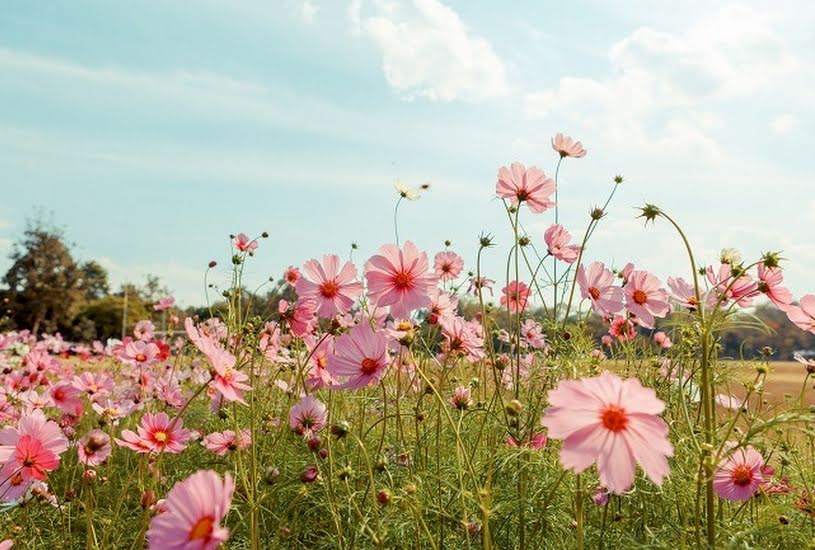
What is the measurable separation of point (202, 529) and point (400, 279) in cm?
71

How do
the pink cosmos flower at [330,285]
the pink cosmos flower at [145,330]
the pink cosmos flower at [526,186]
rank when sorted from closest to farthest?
the pink cosmos flower at [330,285] < the pink cosmos flower at [526,186] < the pink cosmos flower at [145,330]

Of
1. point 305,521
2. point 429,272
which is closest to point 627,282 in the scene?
point 429,272

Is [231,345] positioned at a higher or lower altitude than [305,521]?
higher

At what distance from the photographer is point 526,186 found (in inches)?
66.6

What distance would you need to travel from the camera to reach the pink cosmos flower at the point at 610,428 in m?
0.76

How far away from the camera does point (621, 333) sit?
239 cm

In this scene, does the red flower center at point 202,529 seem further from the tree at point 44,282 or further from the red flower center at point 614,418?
the tree at point 44,282

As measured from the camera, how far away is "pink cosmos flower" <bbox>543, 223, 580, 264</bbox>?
1809 millimetres

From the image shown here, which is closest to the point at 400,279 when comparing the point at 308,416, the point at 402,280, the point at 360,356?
the point at 402,280

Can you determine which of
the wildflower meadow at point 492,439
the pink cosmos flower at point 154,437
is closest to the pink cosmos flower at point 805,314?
the wildflower meadow at point 492,439

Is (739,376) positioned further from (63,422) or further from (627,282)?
(63,422)

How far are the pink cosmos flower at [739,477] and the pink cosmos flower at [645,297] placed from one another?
0.33 meters

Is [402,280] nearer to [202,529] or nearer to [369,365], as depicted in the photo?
[369,365]

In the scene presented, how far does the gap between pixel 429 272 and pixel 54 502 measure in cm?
136
